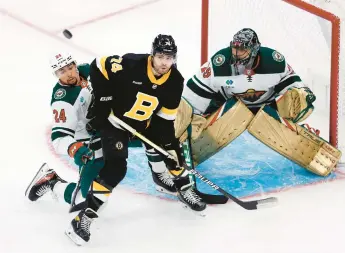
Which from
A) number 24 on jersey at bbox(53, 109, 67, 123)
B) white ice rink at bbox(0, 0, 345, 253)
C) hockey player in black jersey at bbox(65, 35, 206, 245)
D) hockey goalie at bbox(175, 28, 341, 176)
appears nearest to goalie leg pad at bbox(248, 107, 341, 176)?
hockey goalie at bbox(175, 28, 341, 176)

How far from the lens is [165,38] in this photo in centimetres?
253

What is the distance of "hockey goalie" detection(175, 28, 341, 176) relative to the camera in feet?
10.3

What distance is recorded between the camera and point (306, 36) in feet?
11.5

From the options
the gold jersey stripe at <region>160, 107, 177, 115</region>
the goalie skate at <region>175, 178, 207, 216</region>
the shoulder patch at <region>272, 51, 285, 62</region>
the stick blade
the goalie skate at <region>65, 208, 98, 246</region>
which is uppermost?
the shoulder patch at <region>272, 51, 285, 62</region>

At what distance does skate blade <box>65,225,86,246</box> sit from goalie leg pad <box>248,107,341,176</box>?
1.08 metres

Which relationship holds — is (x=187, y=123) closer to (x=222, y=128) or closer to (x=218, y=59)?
(x=222, y=128)

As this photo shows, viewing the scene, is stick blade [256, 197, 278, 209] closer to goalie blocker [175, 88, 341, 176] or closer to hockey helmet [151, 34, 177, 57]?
goalie blocker [175, 88, 341, 176]

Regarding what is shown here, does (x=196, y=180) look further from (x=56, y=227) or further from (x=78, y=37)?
(x=78, y=37)

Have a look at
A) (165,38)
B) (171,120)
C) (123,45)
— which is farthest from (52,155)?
(123,45)

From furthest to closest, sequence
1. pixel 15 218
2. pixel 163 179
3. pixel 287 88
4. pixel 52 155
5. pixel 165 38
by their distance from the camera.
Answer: pixel 52 155, pixel 287 88, pixel 163 179, pixel 15 218, pixel 165 38

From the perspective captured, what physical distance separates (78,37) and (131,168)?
2.23m

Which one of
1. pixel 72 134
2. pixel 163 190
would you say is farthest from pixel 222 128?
pixel 72 134

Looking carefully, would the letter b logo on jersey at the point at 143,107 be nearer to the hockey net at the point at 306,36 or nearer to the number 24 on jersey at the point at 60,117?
the number 24 on jersey at the point at 60,117

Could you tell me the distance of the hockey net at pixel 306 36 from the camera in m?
3.22
